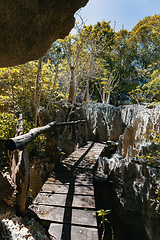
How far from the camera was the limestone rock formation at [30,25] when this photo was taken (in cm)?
136

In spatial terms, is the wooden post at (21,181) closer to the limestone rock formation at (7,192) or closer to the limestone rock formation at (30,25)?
the limestone rock formation at (7,192)

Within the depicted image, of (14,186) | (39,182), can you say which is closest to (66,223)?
(14,186)

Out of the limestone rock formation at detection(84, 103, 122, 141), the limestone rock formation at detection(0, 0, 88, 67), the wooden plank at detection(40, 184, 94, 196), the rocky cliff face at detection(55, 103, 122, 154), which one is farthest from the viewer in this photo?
the limestone rock formation at detection(84, 103, 122, 141)

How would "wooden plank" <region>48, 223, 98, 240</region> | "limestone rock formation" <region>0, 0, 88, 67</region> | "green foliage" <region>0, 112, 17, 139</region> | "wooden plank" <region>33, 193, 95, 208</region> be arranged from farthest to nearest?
"green foliage" <region>0, 112, 17, 139</region>
"wooden plank" <region>33, 193, 95, 208</region>
"wooden plank" <region>48, 223, 98, 240</region>
"limestone rock formation" <region>0, 0, 88, 67</region>

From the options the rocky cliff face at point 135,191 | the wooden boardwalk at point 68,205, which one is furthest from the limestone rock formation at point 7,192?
the rocky cliff face at point 135,191

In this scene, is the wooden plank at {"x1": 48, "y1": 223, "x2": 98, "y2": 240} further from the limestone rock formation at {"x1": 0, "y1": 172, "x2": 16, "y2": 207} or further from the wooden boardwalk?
the limestone rock formation at {"x1": 0, "y1": 172, "x2": 16, "y2": 207}

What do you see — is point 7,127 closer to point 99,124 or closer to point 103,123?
point 99,124

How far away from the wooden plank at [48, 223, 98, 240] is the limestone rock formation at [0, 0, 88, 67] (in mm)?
2289

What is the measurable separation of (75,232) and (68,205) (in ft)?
1.64

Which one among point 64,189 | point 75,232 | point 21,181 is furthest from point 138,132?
point 21,181

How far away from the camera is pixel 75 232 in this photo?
1.86 m

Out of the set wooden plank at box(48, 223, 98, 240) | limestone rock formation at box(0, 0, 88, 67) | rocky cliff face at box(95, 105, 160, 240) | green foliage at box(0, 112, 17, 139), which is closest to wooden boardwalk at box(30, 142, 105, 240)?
Result: wooden plank at box(48, 223, 98, 240)

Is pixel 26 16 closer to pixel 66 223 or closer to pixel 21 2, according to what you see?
pixel 21 2

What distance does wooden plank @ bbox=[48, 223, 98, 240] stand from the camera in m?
1.78
